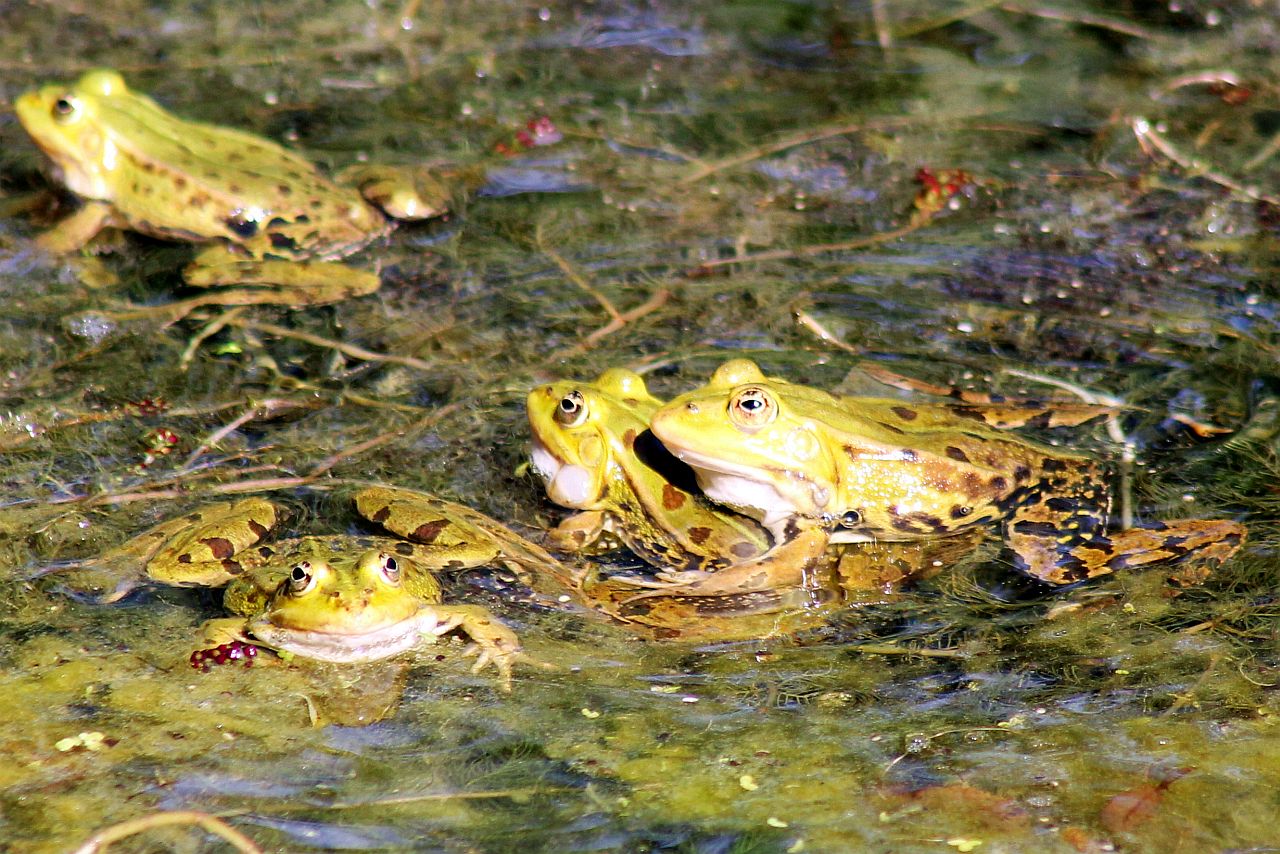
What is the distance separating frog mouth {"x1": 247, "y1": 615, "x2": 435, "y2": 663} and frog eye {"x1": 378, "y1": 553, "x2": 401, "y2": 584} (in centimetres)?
14

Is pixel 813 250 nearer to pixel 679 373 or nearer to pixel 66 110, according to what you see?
pixel 679 373

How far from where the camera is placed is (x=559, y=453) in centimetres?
479

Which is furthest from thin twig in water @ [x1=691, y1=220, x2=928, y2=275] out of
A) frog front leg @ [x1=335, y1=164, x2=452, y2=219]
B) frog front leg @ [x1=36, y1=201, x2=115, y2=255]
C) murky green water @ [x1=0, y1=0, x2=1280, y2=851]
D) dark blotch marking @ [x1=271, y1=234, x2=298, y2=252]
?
frog front leg @ [x1=36, y1=201, x2=115, y2=255]

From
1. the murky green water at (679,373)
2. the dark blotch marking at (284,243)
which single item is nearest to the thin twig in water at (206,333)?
the murky green water at (679,373)

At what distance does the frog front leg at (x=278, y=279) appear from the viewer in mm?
5934

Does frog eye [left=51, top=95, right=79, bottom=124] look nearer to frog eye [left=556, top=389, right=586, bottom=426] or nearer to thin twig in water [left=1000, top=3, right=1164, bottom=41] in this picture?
frog eye [left=556, top=389, right=586, bottom=426]

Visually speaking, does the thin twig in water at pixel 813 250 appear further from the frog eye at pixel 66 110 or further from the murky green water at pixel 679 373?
the frog eye at pixel 66 110

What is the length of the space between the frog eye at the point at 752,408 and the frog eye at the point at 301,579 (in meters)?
1.58

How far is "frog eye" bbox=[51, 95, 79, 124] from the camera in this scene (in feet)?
21.5

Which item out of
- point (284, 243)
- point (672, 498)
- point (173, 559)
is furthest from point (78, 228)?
point (672, 498)

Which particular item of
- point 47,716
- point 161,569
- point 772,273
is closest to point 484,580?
point 161,569

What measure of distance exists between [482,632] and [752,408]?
1.25 meters

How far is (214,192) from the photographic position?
20.8 feet

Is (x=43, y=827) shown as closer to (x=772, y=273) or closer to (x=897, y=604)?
(x=897, y=604)
